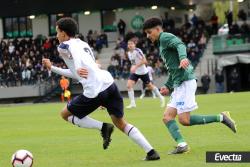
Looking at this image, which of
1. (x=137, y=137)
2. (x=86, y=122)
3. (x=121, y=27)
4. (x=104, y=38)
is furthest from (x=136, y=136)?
(x=121, y=27)

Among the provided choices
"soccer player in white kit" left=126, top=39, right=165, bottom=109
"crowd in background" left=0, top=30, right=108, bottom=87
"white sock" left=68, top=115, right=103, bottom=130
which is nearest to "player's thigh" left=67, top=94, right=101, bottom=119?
"white sock" left=68, top=115, right=103, bottom=130

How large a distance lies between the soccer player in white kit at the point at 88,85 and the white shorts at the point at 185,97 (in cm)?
112

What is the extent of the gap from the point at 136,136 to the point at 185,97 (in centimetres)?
136

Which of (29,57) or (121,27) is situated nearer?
(29,57)

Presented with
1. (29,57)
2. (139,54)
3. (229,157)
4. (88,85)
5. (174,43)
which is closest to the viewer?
(229,157)

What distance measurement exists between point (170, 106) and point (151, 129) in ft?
15.4

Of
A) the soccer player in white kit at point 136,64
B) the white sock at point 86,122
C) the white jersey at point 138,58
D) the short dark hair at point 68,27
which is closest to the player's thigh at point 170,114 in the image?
the white sock at point 86,122

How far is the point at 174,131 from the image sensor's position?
37.1ft

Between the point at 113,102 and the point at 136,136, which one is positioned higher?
the point at 113,102

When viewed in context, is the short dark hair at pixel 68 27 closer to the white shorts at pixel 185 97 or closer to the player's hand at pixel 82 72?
the player's hand at pixel 82 72

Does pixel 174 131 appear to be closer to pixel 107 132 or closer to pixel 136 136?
pixel 136 136

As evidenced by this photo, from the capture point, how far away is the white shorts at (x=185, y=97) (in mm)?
11180

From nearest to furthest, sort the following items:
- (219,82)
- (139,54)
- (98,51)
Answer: (139,54) < (219,82) < (98,51)

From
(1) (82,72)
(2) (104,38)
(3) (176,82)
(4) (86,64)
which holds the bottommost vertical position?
(2) (104,38)
